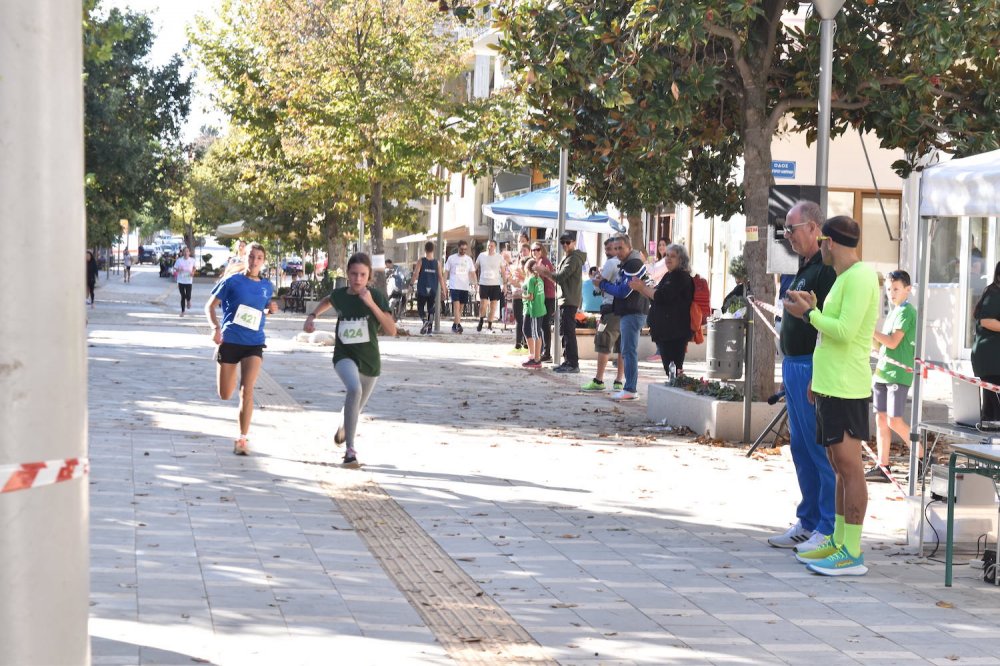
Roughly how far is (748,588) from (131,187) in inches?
1582

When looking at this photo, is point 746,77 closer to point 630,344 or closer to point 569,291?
point 630,344

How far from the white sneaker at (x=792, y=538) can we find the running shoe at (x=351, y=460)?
385cm

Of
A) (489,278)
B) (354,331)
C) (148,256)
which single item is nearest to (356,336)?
(354,331)

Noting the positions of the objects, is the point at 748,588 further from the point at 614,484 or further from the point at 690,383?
the point at 690,383

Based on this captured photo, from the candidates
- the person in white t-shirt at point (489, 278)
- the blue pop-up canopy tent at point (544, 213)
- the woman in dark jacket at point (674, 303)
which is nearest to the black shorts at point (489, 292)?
the person in white t-shirt at point (489, 278)

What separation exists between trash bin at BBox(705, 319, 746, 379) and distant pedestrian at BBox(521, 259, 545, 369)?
7120 millimetres

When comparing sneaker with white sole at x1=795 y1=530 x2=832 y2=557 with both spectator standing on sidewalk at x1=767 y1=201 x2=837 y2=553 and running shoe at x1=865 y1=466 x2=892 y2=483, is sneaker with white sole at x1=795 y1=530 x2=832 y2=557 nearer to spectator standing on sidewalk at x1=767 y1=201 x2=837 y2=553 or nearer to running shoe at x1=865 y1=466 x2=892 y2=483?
spectator standing on sidewalk at x1=767 y1=201 x2=837 y2=553

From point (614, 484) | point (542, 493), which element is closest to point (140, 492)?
point (542, 493)

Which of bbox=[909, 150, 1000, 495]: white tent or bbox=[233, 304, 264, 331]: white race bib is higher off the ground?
bbox=[909, 150, 1000, 495]: white tent

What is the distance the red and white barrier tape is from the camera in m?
3.11

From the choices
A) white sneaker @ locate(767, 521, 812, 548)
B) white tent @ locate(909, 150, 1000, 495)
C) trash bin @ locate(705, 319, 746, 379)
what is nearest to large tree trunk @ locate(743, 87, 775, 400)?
trash bin @ locate(705, 319, 746, 379)

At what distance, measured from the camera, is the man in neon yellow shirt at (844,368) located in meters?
7.56

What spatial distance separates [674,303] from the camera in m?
A: 16.0

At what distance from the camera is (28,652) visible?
10.5 feet
